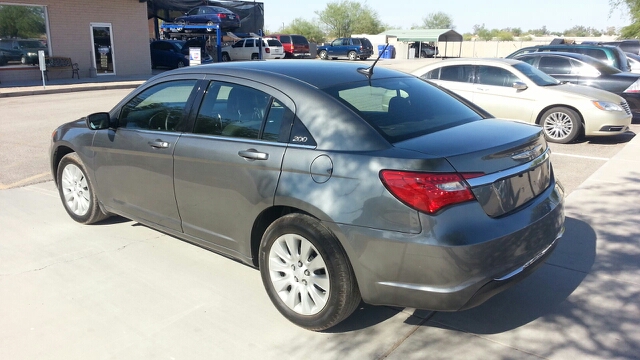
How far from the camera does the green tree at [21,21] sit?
21438 mm

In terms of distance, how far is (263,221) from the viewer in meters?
3.77

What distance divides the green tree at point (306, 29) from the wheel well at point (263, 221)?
69344mm

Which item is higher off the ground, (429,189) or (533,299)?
(429,189)

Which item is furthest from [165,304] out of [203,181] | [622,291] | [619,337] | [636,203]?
[636,203]

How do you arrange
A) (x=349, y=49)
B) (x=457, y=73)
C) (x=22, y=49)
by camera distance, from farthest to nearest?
(x=349, y=49), (x=22, y=49), (x=457, y=73)

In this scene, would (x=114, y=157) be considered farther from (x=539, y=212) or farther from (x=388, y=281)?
(x=539, y=212)

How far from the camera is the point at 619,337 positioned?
3.41 metres

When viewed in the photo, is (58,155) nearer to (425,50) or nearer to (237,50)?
(237,50)

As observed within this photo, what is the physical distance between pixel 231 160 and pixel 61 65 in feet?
74.0

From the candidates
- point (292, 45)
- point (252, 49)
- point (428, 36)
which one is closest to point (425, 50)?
point (428, 36)

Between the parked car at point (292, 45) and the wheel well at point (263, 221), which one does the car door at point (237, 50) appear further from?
the wheel well at point (263, 221)

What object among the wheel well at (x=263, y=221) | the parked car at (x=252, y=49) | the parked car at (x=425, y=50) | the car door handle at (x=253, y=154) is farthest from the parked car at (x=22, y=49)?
the parked car at (x=425, y=50)

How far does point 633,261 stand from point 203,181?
3.59m

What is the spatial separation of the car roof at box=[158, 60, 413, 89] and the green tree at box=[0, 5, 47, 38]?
20.9m
